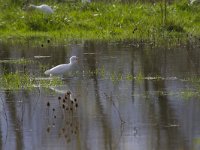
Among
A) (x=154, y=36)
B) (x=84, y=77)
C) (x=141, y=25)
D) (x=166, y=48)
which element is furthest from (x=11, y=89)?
(x=141, y=25)

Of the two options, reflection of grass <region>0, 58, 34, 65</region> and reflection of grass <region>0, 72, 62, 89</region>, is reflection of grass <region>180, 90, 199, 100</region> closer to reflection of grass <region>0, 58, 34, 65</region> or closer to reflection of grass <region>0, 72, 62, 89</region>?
reflection of grass <region>0, 72, 62, 89</region>

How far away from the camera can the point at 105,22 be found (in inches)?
938

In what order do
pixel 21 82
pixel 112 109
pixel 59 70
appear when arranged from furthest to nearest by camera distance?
1. pixel 59 70
2. pixel 21 82
3. pixel 112 109

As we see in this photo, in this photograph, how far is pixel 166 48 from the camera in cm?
1923

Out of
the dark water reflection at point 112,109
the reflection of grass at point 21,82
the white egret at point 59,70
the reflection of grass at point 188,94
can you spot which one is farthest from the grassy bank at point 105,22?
the reflection of grass at point 188,94

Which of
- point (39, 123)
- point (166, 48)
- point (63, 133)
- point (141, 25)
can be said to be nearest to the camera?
point (63, 133)

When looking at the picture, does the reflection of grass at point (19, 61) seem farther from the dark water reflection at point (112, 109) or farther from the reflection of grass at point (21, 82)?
the reflection of grass at point (21, 82)

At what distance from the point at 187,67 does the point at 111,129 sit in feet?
19.6

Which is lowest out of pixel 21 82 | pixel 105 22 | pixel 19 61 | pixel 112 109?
pixel 112 109

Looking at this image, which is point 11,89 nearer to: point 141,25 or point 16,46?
point 16,46

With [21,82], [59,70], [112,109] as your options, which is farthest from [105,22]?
[112,109]

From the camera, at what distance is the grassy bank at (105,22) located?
22141mm

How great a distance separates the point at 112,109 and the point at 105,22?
12.8m

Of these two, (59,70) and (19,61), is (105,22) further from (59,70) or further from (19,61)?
(59,70)
